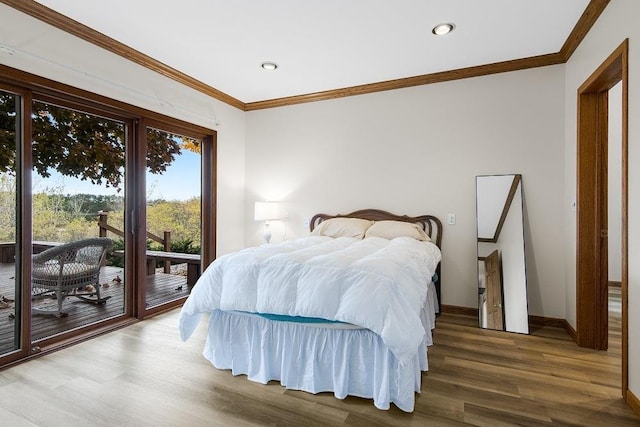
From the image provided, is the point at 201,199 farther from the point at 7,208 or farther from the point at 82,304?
the point at 7,208

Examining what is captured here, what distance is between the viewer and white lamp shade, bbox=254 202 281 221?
4.14 m

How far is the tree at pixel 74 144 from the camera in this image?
2.42m

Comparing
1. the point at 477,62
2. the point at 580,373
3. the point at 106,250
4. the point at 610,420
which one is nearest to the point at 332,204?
the point at 477,62

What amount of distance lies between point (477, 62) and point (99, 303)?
439 centimetres

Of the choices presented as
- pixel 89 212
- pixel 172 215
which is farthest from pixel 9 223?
pixel 172 215

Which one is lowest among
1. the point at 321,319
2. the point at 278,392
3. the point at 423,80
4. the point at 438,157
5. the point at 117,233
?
the point at 278,392

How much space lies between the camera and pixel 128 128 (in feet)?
10.8

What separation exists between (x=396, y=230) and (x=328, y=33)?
1.93 meters

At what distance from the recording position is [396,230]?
346 centimetres

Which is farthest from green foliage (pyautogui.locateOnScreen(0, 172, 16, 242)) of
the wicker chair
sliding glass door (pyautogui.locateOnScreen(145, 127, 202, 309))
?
sliding glass door (pyautogui.locateOnScreen(145, 127, 202, 309))

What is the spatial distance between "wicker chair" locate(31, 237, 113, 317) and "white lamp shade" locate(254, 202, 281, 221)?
1.56 m

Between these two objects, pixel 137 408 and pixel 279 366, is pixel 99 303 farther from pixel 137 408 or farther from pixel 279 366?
pixel 279 366

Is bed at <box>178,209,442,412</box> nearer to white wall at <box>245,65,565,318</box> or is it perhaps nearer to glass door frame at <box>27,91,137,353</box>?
glass door frame at <box>27,91,137,353</box>

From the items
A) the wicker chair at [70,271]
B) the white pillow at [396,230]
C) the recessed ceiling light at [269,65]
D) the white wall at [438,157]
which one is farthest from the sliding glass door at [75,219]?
the white pillow at [396,230]
